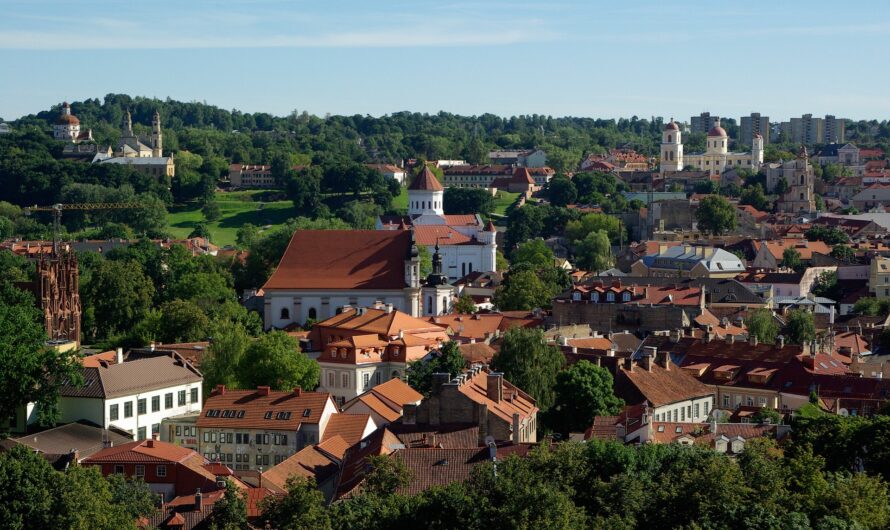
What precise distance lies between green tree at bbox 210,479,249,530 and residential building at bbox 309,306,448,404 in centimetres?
2048

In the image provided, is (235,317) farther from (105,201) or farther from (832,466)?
(105,201)

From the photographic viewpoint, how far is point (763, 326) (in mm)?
66812

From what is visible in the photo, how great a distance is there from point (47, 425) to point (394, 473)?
16435 mm

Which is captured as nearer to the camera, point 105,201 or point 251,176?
point 105,201

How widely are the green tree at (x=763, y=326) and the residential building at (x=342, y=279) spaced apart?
47.3 feet

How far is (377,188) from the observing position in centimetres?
14175

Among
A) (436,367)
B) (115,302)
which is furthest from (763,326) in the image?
(115,302)

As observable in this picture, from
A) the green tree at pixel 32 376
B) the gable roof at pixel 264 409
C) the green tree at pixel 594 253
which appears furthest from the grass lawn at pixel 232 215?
the gable roof at pixel 264 409

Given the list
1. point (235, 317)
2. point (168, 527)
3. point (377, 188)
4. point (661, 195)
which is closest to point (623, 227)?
point (661, 195)

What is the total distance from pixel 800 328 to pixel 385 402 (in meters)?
25.8

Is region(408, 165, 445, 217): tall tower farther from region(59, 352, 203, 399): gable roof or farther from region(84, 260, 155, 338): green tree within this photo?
region(59, 352, 203, 399): gable roof

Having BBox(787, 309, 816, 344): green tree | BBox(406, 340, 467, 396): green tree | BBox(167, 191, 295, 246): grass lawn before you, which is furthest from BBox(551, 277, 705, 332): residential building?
BBox(167, 191, 295, 246): grass lawn

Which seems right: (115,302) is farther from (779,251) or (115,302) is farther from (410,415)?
(779,251)

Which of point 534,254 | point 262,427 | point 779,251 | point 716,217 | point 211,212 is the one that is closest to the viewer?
point 262,427
